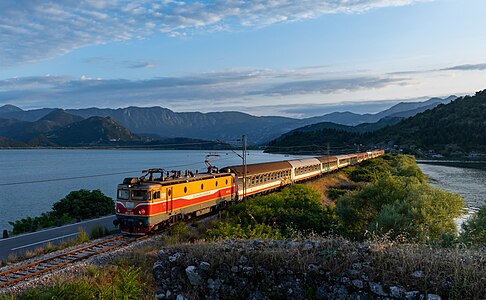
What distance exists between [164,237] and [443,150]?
164257mm

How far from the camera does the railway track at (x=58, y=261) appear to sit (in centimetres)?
1487

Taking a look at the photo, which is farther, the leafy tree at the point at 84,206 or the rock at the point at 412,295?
the leafy tree at the point at 84,206

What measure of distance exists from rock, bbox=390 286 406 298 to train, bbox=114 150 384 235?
16396 mm

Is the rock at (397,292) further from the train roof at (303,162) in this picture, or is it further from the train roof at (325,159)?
the train roof at (325,159)

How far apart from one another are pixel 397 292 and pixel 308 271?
1642mm

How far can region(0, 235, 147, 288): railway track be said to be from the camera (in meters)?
14.9

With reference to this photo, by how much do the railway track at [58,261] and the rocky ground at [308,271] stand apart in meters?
8.96

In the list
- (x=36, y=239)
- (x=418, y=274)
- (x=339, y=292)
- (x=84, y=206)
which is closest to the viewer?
(x=418, y=274)

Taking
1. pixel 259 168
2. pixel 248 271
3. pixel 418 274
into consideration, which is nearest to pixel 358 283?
pixel 418 274

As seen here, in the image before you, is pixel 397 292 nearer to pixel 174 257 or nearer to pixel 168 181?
pixel 174 257

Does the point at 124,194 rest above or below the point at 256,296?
below

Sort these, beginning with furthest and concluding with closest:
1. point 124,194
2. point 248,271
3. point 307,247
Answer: point 124,194, point 307,247, point 248,271

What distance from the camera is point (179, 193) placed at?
78.9 feet

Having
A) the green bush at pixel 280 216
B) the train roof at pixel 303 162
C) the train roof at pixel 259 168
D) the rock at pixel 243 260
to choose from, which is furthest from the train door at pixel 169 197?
the train roof at pixel 303 162
